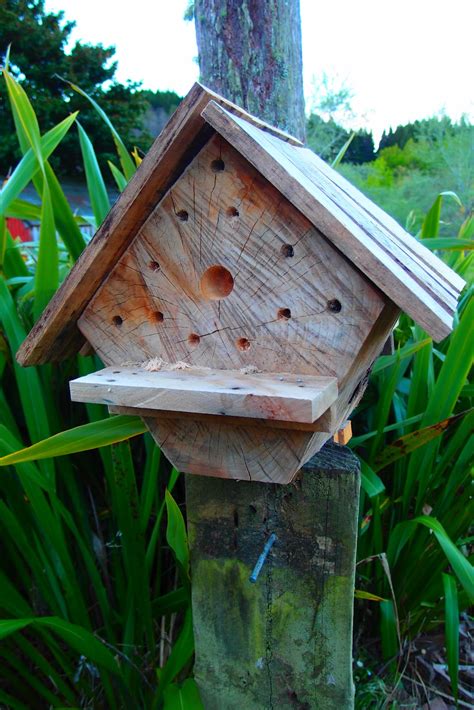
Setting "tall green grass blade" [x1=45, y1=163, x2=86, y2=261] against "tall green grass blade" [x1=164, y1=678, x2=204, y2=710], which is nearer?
→ "tall green grass blade" [x1=164, y1=678, x2=204, y2=710]

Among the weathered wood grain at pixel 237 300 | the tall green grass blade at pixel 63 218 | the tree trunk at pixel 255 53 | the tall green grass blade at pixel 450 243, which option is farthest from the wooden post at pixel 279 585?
the tree trunk at pixel 255 53

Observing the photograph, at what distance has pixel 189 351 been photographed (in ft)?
2.46

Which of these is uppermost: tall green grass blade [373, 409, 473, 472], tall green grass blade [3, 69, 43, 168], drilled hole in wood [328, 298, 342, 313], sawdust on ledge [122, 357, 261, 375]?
tall green grass blade [3, 69, 43, 168]

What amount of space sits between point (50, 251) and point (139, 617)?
2.44 feet

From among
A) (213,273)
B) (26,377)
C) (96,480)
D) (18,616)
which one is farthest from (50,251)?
(18,616)

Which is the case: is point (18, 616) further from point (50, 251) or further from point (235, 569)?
point (50, 251)

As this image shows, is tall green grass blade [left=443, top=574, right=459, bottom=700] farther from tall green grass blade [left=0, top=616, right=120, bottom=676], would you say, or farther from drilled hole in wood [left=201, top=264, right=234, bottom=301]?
drilled hole in wood [left=201, top=264, right=234, bottom=301]

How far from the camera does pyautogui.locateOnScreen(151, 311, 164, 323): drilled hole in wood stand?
30.2 inches

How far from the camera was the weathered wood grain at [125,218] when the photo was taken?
0.67 meters

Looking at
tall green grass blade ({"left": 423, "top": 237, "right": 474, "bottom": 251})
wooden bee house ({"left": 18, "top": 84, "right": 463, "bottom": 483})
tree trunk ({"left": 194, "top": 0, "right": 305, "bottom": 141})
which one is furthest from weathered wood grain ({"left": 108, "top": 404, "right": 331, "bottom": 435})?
tree trunk ({"left": 194, "top": 0, "right": 305, "bottom": 141})

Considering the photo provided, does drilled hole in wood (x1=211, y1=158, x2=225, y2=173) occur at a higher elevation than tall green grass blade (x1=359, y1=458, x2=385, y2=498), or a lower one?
higher

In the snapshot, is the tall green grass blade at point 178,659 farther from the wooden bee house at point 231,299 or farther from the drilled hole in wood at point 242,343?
the drilled hole in wood at point 242,343

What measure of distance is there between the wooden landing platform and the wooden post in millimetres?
204

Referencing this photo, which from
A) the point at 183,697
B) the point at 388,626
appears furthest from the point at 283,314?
the point at 388,626
